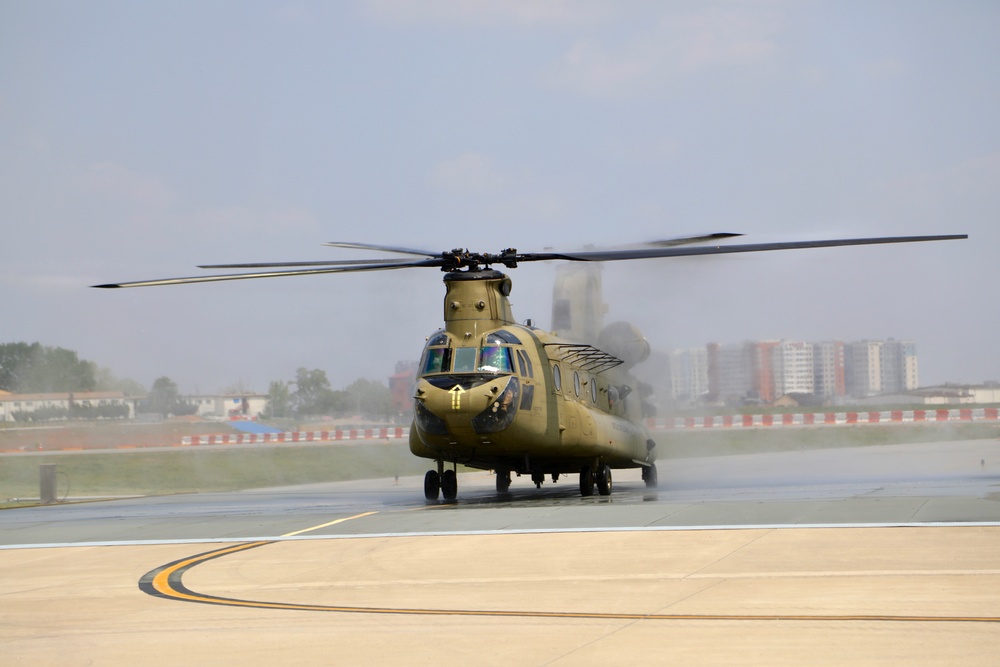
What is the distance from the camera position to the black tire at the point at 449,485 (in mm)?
22594

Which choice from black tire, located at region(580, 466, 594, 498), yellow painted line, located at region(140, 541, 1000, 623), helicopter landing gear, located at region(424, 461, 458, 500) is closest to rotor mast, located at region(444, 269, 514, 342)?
helicopter landing gear, located at region(424, 461, 458, 500)

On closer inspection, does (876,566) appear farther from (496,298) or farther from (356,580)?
(496,298)

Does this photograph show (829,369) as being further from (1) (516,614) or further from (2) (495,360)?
(1) (516,614)

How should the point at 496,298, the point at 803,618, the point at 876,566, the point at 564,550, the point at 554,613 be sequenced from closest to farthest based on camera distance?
the point at 803,618
the point at 554,613
the point at 876,566
the point at 564,550
the point at 496,298

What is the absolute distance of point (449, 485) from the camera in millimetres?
22719

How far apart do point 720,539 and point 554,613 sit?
4775mm

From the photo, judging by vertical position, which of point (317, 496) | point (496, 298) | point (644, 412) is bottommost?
point (317, 496)

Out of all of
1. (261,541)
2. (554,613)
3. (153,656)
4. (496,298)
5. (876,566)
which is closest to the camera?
(153,656)

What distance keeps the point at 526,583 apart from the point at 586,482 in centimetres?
1198

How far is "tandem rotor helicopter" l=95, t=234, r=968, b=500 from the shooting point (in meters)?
20.2

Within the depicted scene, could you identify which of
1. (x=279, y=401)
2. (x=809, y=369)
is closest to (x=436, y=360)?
(x=809, y=369)

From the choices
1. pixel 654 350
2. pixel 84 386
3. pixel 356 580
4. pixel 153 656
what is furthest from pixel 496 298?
pixel 84 386

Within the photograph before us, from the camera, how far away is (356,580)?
11820 millimetres

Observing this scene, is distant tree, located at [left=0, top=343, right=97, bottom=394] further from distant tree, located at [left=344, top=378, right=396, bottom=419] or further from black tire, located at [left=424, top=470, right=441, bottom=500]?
black tire, located at [left=424, top=470, right=441, bottom=500]
